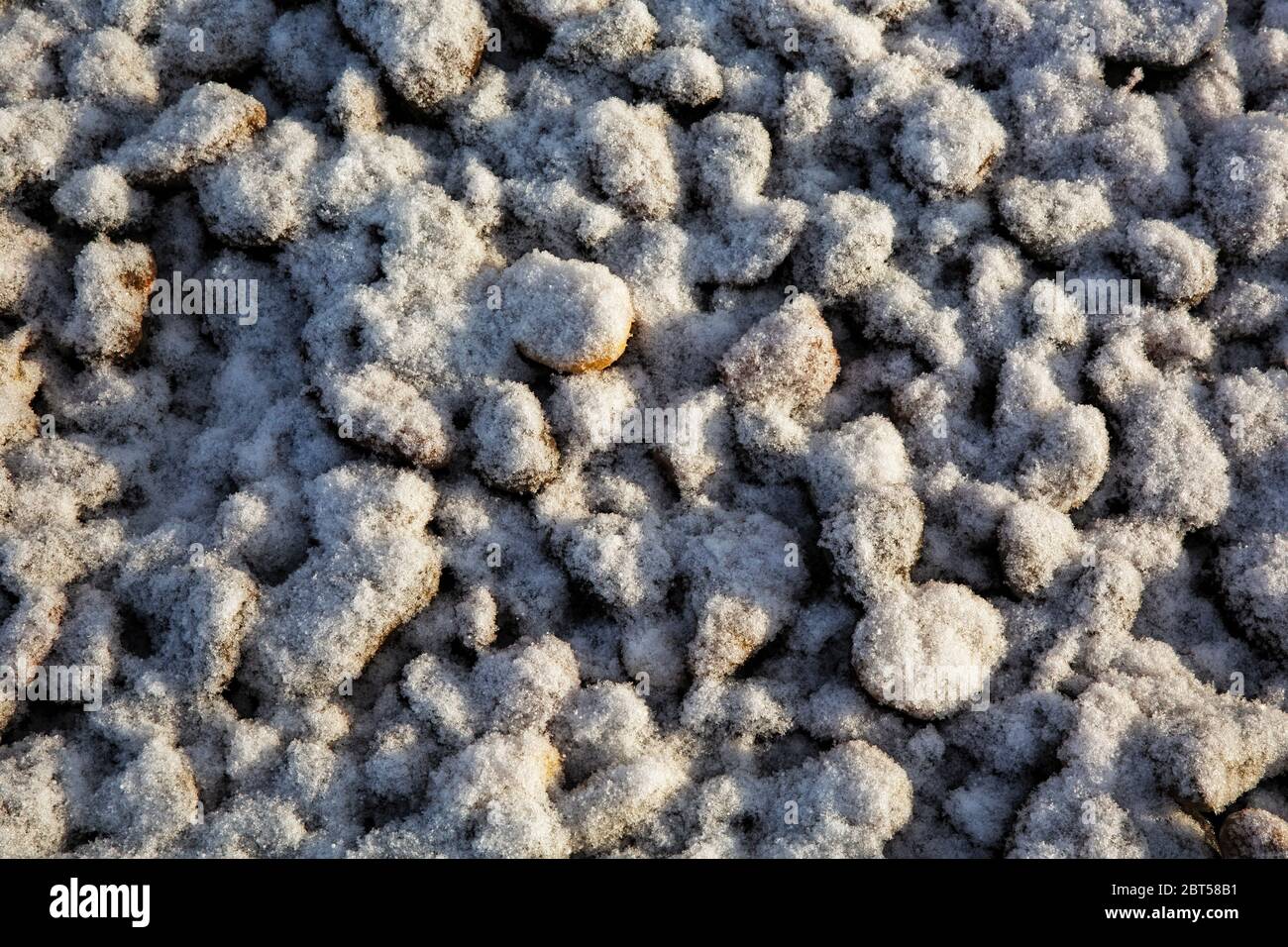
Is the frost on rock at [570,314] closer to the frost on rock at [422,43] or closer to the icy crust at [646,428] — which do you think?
the icy crust at [646,428]

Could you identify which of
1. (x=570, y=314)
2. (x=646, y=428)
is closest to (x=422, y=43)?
(x=570, y=314)

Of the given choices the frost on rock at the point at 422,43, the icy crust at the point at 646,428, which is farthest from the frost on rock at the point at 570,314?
the frost on rock at the point at 422,43

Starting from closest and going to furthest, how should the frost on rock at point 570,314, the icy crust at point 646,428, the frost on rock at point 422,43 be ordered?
the icy crust at point 646,428
the frost on rock at point 570,314
the frost on rock at point 422,43

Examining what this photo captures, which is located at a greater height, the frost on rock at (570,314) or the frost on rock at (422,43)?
the frost on rock at (422,43)

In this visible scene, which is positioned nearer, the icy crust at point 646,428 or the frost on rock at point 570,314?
the icy crust at point 646,428

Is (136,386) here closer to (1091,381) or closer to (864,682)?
(864,682)

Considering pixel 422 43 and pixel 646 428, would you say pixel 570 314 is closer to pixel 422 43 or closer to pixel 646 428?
pixel 646 428

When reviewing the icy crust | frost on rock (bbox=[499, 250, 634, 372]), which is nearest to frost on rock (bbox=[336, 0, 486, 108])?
the icy crust

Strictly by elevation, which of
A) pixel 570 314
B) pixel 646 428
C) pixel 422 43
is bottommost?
pixel 646 428

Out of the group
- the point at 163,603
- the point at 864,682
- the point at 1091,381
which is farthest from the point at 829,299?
the point at 163,603
